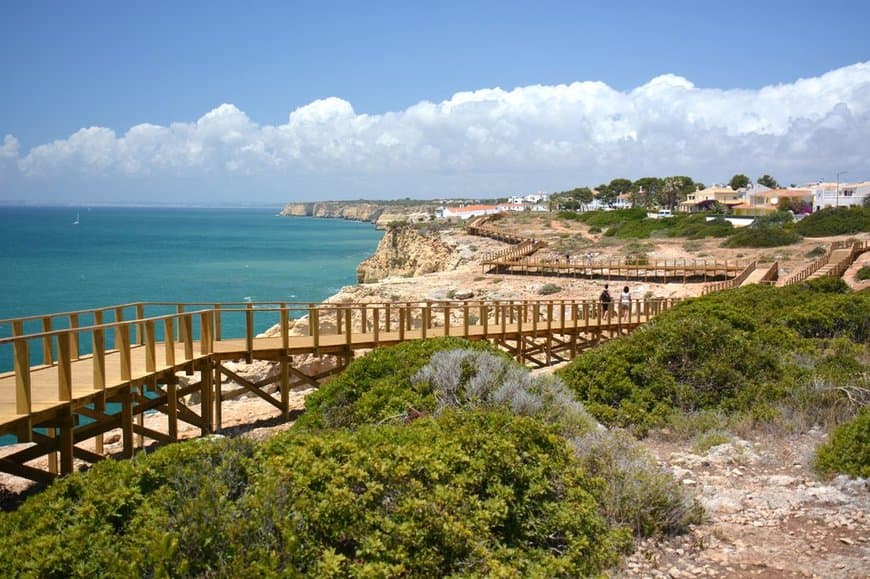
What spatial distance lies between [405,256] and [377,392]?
63992 mm

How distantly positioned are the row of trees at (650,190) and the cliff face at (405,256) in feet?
216

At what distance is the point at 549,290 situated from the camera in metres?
37.2

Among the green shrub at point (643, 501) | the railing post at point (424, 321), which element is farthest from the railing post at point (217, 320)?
the green shrub at point (643, 501)

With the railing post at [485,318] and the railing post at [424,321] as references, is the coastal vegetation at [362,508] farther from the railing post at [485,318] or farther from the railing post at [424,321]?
the railing post at [485,318]

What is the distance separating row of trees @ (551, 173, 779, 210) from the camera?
12875cm

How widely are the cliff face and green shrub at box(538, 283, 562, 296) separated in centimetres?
2128

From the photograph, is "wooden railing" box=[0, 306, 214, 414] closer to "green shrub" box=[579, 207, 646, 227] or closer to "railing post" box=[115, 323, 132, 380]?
"railing post" box=[115, 323, 132, 380]

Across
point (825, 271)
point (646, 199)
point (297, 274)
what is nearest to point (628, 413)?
point (825, 271)

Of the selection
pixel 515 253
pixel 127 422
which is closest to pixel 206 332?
pixel 127 422

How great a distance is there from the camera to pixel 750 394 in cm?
1142

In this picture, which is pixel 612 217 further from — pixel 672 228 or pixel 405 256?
pixel 405 256

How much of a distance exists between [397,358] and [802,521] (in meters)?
5.78

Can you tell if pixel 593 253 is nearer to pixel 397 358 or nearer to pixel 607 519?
pixel 397 358

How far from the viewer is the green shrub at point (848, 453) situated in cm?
790
